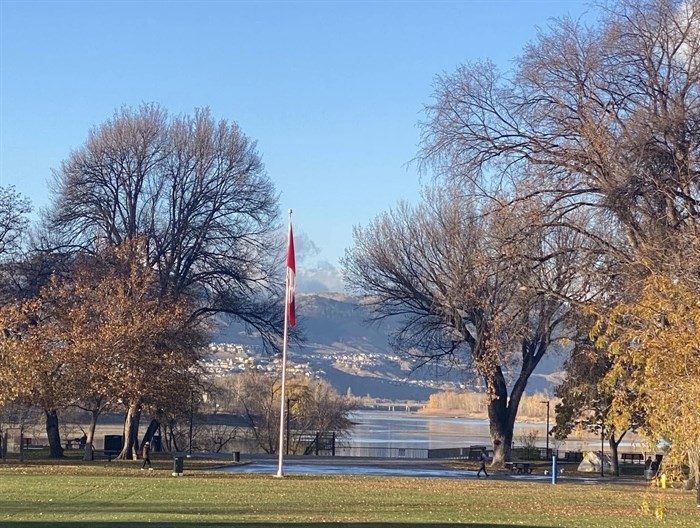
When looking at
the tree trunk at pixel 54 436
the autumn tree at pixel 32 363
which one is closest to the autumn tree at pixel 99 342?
the autumn tree at pixel 32 363

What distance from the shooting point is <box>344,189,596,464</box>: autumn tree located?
3319 cm

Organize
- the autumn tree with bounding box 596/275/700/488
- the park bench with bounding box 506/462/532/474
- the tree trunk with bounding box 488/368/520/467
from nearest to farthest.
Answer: the autumn tree with bounding box 596/275/700/488
the park bench with bounding box 506/462/532/474
the tree trunk with bounding box 488/368/520/467

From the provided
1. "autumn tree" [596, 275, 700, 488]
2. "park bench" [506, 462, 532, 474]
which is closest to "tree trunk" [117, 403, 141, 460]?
"park bench" [506, 462, 532, 474]

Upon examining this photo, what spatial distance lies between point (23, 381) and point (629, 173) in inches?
924

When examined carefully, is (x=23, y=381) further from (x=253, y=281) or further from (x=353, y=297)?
(x=353, y=297)

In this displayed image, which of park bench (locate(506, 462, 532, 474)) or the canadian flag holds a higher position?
the canadian flag

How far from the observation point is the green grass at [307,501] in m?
20.1

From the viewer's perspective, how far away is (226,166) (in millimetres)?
49656

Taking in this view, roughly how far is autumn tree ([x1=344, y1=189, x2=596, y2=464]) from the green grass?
633cm

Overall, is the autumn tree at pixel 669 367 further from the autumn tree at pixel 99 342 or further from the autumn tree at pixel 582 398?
the autumn tree at pixel 99 342

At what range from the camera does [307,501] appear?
2516 centimetres

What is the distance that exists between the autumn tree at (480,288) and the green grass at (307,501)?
6333 millimetres

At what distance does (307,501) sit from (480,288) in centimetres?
1460

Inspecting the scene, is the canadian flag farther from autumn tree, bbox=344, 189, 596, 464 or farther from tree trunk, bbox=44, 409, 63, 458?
tree trunk, bbox=44, 409, 63, 458
